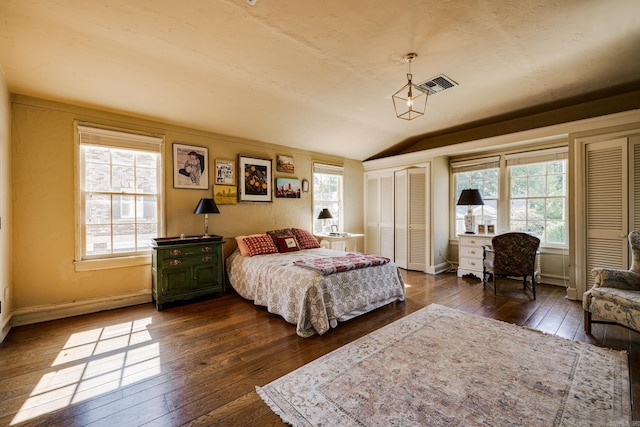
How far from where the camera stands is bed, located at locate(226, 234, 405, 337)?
274 centimetres

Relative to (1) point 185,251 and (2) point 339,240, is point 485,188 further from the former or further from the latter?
(1) point 185,251

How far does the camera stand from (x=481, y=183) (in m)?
5.21

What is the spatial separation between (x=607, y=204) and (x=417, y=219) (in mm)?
2593

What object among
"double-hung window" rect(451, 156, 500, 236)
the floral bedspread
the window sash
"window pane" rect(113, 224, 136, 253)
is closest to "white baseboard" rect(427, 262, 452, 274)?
"double-hung window" rect(451, 156, 500, 236)

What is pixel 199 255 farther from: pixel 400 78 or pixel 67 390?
pixel 400 78

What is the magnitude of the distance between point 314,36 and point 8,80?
123 inches

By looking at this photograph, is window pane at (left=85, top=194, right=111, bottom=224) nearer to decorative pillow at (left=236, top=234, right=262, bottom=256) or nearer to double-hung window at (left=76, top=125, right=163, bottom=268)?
double-hung window at (left=76, top=125, right=163, bottom=268)

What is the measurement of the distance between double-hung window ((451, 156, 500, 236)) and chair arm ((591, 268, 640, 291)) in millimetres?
2237

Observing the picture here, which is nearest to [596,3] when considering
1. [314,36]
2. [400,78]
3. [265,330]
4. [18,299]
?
[400,78]

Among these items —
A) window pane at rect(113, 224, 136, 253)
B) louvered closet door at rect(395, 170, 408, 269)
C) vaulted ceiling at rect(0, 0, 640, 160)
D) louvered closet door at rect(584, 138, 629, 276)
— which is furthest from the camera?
louvered closet door at rect(395, 170, 408, 269)

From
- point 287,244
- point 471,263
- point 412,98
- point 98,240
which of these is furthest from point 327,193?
point 98,240

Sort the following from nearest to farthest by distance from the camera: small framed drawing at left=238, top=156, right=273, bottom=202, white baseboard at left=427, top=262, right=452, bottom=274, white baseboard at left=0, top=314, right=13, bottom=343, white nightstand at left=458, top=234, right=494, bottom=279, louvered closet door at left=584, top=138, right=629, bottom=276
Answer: white baseboard at left=0, top=314, right=13, bottom=343 < louvered closet door at left=584, top=138, right=629, bottom=276 < small framed drawing at left=238, top=156, right=273, bottom=202 < white nightstand at left=458, top=234, right=494, bottom=279 < white baseboard at left=427, top=262, right=452, bottom=274

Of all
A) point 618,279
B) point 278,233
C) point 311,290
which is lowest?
point 311,290

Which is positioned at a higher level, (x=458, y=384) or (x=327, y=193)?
(x=327, y=193)
